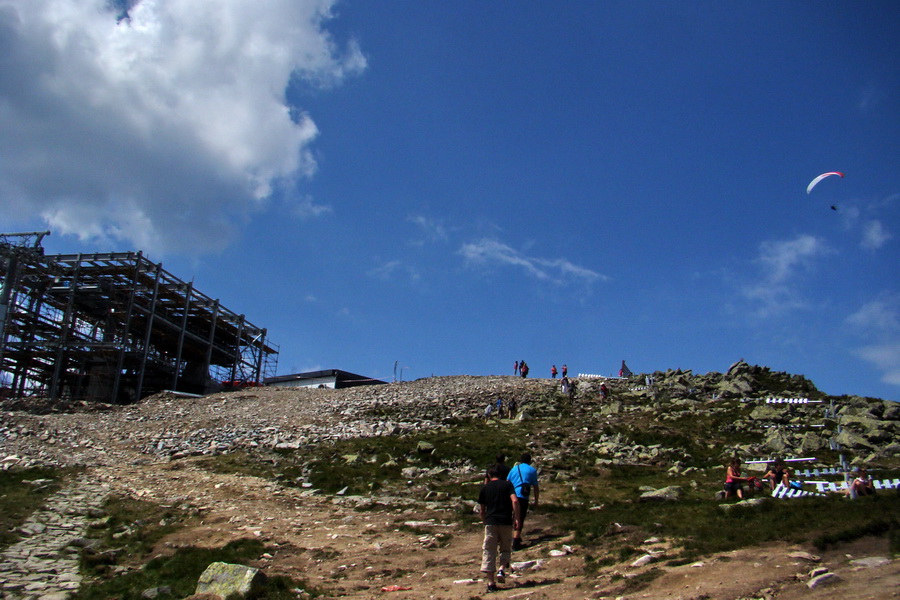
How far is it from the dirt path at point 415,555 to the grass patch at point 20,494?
2.04 meters

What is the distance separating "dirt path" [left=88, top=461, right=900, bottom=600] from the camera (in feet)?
29.9

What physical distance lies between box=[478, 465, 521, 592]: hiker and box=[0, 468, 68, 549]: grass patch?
39.1 ft

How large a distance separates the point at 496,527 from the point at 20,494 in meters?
17.4

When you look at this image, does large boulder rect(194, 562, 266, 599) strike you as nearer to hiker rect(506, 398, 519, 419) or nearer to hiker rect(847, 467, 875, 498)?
hiker rect(847, 467, 875, 498)

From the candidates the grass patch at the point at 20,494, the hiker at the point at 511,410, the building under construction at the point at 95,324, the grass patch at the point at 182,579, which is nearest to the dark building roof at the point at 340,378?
the building under construction at the point at 95,324

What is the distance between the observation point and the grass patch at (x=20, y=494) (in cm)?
1648

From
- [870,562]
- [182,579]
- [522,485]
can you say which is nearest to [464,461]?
[522,485]

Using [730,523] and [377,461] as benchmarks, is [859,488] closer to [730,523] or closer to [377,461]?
[730,523]

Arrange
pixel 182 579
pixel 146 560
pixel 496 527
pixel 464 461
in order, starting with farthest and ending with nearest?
pixel 464 461
pixel 146 560
pixel 182 579
pixel 496 527

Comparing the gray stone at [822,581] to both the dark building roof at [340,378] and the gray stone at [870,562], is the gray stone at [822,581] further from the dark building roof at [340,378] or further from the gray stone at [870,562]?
the dark building roof at [340,378]

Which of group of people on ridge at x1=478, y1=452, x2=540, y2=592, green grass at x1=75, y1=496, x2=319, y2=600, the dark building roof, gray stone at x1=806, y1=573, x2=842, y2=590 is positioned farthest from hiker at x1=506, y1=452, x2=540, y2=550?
the dark building roof

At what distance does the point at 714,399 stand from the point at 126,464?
32.4 meters

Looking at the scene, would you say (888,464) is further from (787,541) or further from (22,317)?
(22,317)

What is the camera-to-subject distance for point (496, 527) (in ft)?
36.6
